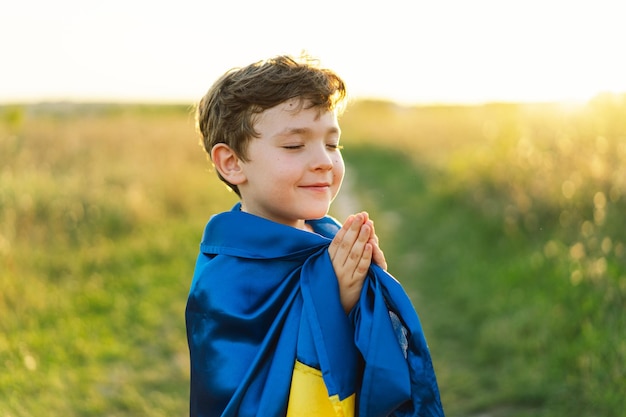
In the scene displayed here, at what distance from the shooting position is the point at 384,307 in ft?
6.64

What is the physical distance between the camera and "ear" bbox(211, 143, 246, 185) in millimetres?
2281

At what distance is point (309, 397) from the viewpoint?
2.00 meters

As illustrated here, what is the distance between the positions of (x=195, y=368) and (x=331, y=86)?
1018mm

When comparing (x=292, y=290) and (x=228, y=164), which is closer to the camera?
(x=292, y=290)

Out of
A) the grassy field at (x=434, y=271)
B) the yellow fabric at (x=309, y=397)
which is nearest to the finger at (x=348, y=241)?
A: the yellow fabric at (x=309, y=397)

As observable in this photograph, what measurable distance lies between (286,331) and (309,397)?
206 mm

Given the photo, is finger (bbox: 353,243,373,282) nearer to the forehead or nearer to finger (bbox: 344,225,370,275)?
finger (bbox: 344,225,370,275)

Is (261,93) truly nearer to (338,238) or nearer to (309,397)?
(338,238)

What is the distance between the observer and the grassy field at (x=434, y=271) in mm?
4266

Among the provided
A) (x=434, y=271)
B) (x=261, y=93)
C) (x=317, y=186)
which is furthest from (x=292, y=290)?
(x=434, y=271)

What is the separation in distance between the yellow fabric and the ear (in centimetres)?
66

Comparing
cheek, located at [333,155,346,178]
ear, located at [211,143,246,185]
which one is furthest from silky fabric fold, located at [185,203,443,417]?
cheek, located at [333,155,346,178]

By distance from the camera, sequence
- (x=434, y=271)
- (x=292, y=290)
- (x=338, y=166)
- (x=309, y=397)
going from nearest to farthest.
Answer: (x=309, y=397), (x=292, y=290), (x=338, y=166), (x=434, y=271)

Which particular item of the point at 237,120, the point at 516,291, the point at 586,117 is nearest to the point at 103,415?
the point at 237,120
